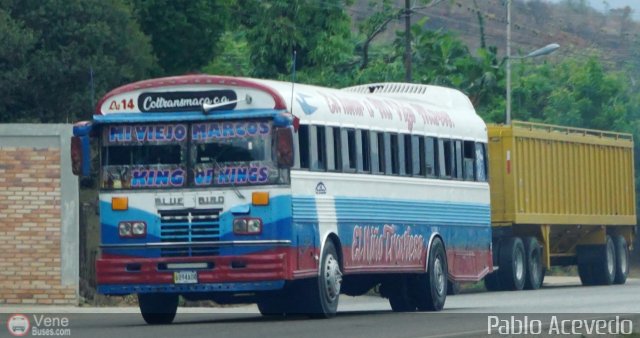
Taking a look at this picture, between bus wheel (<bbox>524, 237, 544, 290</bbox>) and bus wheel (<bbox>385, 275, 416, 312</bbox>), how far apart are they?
37.2ft

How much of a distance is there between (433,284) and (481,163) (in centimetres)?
348

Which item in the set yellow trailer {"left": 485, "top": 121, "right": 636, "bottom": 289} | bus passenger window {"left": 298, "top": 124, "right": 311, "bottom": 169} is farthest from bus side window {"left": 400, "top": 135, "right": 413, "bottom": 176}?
yellow trailer {"left": 485, "top": 121, "right": 636, "bottom": 289}

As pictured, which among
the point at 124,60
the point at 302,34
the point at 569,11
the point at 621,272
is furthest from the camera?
the point at 569,11

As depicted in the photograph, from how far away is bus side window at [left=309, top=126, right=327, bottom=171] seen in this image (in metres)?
20.4

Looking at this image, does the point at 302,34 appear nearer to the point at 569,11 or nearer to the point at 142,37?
the point at 142,37

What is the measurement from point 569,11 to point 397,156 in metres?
122

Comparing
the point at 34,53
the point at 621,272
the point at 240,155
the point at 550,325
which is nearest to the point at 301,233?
the point at 240,155

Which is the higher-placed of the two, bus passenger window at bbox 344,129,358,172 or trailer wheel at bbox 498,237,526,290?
bus passenger window at bbox 344,129,358,172

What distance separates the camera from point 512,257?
34.1 meters

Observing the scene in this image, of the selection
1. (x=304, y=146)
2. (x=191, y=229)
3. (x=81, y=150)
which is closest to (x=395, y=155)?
(x=304, y=146)

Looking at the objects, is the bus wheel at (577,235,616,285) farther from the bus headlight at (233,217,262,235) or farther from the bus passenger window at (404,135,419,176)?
the bus headlight at (233,217,262,235)

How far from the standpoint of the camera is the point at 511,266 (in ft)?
112

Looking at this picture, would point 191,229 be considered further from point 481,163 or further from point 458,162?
point 481,163

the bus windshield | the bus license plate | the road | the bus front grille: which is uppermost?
the bus windshield
